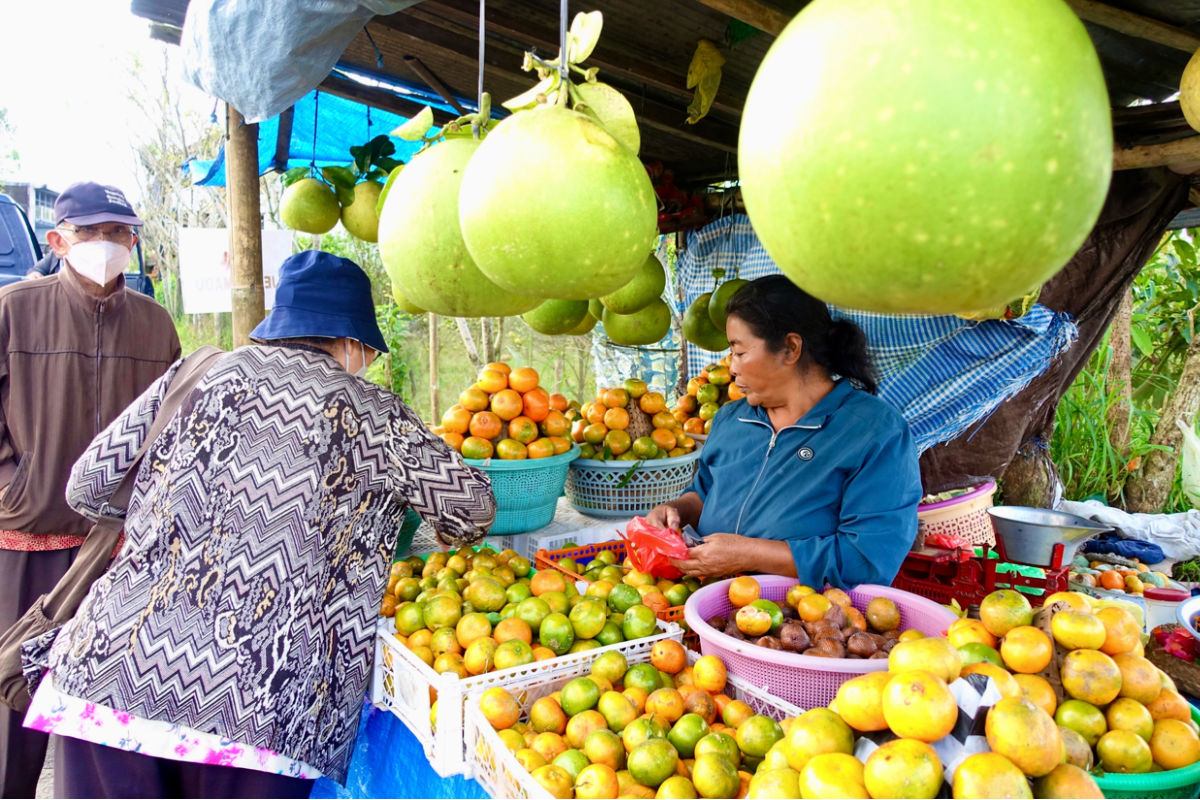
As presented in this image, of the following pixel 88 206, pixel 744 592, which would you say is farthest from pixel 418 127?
pixel 88 206

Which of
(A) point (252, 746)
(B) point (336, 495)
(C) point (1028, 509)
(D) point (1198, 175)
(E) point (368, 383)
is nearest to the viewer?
(A) point (252, 746)

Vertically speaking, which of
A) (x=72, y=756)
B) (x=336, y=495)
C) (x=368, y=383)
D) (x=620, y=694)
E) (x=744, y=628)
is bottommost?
(x=72, y=756)

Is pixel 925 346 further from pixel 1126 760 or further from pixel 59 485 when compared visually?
pixel 59 485

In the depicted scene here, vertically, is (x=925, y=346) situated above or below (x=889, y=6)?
below

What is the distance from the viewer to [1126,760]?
1.26m

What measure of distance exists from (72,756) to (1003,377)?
3.65m

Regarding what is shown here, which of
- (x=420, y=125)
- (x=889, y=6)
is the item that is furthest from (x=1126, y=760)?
(x=420, y=125)

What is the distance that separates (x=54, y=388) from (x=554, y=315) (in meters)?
1.98

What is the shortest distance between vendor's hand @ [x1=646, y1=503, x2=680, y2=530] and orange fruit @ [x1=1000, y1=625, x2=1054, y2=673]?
1.32m

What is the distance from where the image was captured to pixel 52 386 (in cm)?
289

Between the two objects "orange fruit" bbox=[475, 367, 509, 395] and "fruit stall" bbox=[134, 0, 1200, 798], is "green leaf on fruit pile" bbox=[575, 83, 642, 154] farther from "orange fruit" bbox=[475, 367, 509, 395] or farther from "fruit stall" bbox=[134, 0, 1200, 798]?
"orange fruit" bbox=[475, 367, 509, 395]

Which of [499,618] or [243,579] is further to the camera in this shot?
[499,618]

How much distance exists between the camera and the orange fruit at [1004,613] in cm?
143

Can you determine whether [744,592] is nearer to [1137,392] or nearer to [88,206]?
[88,206]
